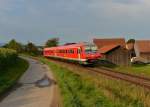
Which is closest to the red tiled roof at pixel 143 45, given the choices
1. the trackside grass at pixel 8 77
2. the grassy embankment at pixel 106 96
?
the trackside grass at pixel 8 77

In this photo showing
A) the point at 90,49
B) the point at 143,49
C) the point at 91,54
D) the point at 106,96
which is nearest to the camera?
the point at 106,96

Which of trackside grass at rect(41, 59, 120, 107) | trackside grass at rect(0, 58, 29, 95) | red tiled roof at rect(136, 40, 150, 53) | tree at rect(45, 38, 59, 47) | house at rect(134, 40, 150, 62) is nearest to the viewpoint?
trackside grass at rect(41, 59, 120, 107)

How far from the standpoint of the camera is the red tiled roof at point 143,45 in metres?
83.8

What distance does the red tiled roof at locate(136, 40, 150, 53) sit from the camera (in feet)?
275

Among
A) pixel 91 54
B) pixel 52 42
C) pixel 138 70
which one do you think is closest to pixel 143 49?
pixel 91 54

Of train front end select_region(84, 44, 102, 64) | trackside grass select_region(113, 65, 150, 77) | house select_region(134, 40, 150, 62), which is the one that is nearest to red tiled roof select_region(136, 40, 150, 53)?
house select_region(134, 40, 150, 62)

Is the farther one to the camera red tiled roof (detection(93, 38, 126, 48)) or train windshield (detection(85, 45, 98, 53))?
red tiled roof (detection(93, 38, 126, 48))

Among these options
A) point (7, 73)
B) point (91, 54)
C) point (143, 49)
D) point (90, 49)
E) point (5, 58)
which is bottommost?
point (7, 73)

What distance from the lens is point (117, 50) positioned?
64.2 m

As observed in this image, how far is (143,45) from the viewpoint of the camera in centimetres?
8556

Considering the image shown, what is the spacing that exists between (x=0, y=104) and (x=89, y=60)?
72.9 ft

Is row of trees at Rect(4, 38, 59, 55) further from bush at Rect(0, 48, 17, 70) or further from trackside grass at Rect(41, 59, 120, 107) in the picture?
trackside grass at Rect(41, 59, 120, 107)

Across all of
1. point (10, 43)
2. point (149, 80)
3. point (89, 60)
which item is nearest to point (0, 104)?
point (149, 80)

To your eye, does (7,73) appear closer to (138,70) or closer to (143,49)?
(138,70)
